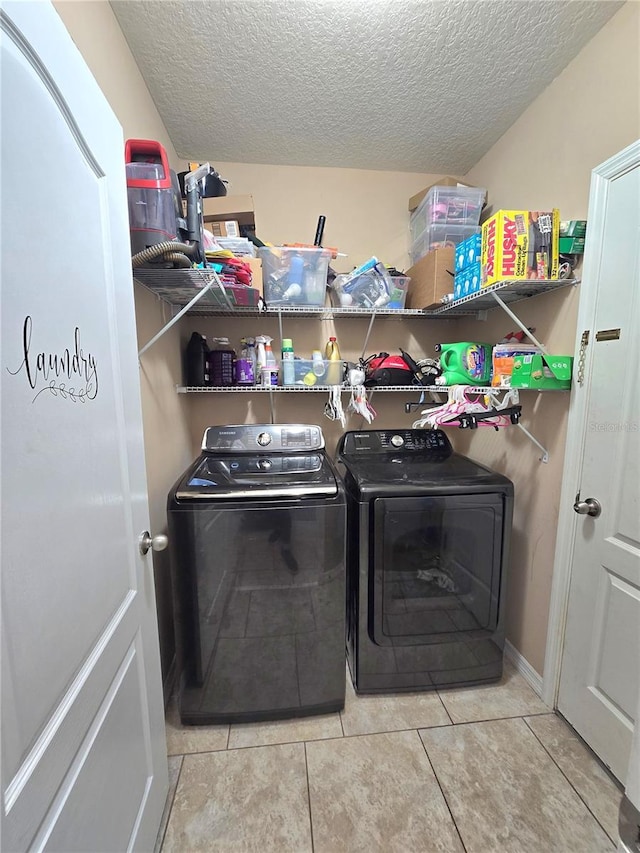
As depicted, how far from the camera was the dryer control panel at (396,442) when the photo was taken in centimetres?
207

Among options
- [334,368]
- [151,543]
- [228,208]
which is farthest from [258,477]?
[228,208]

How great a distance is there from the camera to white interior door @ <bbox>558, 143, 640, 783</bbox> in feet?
4.02

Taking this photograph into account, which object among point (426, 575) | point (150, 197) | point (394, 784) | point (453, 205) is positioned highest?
point (453, 205)

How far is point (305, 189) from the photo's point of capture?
2.12 metres

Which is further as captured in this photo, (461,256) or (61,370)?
(461,256)

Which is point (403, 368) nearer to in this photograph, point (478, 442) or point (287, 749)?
point (478, 442)

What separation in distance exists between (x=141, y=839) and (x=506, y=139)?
123 inches

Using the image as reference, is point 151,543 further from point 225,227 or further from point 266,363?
point 225,227

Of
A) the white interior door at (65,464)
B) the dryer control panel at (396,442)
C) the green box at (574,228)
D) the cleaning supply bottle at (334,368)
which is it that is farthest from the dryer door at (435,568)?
the green box at (574,228)

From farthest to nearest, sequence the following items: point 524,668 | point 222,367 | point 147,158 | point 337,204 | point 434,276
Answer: point 337,204, point 222,367, point 434,276, point 524,668, point 147,158

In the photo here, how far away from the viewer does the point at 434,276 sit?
1891 millimetres

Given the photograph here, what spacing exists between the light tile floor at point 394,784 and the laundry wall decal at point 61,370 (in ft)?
4.85

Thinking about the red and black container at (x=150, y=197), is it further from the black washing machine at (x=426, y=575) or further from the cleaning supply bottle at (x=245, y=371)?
the black washing machine at (x=426, y=575)

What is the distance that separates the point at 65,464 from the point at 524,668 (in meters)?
2.19
